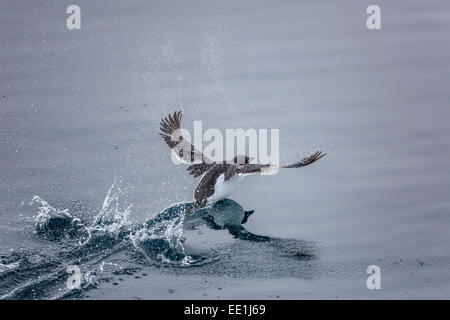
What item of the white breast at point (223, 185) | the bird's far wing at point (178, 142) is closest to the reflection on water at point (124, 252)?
the white breast at point (223, 185)

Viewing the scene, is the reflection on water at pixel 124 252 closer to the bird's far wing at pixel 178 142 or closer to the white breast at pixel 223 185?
the white breast at pixel 223 185

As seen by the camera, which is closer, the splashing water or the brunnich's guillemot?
the splashing water

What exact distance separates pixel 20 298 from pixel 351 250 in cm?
402

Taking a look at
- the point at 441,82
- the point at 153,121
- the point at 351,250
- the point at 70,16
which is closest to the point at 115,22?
the point at 70,16

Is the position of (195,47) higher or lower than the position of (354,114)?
higher

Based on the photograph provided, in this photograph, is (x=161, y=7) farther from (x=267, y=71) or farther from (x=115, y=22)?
(x=267, y=71)

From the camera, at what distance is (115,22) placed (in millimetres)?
14547

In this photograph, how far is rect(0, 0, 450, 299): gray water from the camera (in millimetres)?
8875

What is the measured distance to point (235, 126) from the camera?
1202 cm

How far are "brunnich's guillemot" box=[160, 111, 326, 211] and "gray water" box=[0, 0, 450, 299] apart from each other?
1.31ft

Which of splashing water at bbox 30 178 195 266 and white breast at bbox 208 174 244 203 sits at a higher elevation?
white breast at bbox 208 174 244 203

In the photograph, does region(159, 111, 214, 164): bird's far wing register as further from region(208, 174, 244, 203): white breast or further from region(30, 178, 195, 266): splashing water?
region(30, 178, 195, 266): splashing water

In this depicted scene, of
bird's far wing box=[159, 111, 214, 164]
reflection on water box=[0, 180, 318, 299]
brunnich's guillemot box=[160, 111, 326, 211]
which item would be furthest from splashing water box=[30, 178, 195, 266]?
bird's far wing box=[159, 111, 214, 164]

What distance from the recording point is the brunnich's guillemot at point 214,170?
9828 mm
